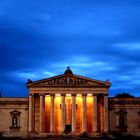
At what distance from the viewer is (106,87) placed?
245 ft

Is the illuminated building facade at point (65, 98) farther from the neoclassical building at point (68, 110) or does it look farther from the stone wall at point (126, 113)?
the stone wall at point (126, 113)

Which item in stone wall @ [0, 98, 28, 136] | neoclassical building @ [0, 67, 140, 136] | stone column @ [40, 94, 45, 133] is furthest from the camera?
stone wall @ [0, 98, 28, 136]

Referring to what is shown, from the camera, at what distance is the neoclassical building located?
7438cm

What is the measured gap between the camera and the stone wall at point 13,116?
7619 cm

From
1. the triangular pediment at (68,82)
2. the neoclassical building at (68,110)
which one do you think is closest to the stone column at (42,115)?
the neoclassical building at (68,110)

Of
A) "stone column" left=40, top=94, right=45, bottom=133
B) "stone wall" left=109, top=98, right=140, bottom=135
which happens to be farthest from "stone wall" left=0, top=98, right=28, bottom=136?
"stone wall" left=109, top=98, right=140, bottom=135

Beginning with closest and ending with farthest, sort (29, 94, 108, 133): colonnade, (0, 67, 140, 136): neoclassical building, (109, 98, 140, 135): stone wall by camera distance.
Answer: (29, 94, 108, 133): colonnade, (0, 67, 140, 136): neoclassical building, (109, 98, 140, 135): stone wall

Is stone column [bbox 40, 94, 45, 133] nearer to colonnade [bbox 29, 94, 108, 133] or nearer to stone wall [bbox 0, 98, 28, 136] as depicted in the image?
colonnade [bbox 29, 94, 108, 133]

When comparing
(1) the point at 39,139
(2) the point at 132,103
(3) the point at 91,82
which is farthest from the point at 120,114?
(1) the point at 39,139

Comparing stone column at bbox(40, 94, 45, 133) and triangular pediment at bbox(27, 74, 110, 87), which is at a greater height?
triangular pediment at bbox(27, 74, 110, 87)

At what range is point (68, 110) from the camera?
76.9m

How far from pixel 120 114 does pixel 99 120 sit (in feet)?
14.5

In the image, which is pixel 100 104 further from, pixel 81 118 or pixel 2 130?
pixel 2 130

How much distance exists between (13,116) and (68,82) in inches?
486
